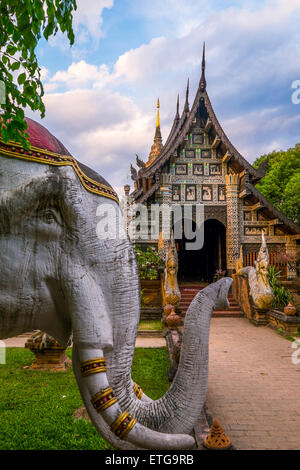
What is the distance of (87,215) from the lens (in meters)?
1.53

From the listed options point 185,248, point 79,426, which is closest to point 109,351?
point 79,426

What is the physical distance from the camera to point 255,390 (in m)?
5.45

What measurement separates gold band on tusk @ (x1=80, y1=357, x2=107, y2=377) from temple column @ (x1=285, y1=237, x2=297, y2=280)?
12.7 meters

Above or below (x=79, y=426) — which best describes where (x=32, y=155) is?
above

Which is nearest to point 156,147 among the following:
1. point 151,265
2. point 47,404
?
point 151,265

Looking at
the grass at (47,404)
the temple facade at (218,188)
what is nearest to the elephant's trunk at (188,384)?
the grass at (47,404)

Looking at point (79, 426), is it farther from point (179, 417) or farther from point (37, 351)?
point (179, 417)

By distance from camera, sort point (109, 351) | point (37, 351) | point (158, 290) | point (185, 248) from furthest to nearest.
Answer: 1. point (185, 248)
2. point (158, 290)
3. point (37, 351)
4. point (109, 351)

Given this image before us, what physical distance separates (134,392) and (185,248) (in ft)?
60.1

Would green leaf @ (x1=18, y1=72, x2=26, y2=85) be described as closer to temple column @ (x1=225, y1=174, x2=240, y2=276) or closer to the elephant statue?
the elephant statue

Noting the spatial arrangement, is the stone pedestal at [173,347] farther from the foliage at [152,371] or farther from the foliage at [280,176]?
the foliage at [280,176]

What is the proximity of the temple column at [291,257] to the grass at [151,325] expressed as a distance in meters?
5.53

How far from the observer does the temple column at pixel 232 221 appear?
13.7 m

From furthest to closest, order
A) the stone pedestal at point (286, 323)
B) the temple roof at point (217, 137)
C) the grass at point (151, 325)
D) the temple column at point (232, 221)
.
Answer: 1. the temple column at point (232, 221)
2. the temple roof at point (217, 137)
3. the grass at point (151, 325)
4. the stone pedestal at point (286, 323)
